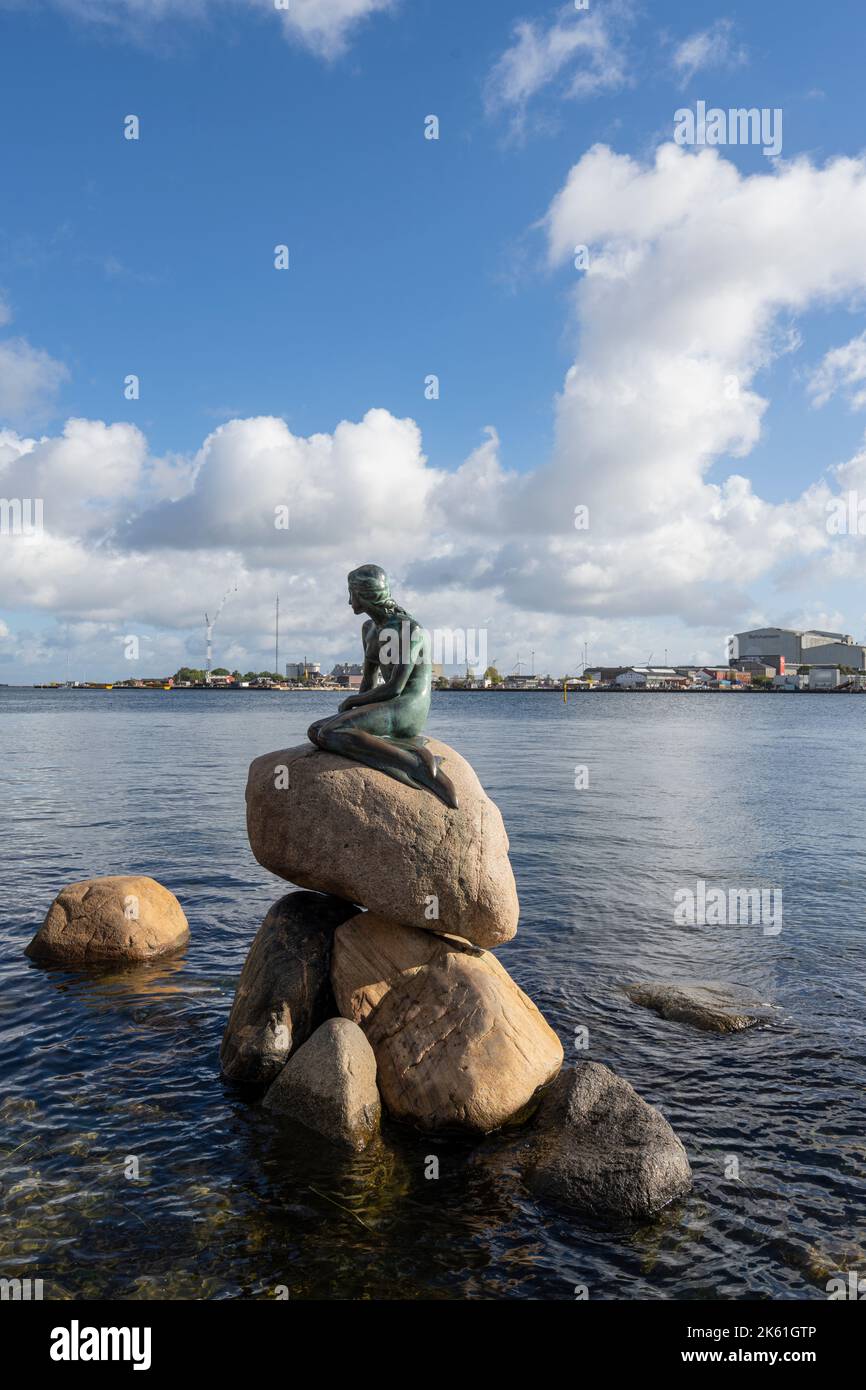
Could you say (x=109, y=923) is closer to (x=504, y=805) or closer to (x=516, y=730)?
(x=504, y=805)

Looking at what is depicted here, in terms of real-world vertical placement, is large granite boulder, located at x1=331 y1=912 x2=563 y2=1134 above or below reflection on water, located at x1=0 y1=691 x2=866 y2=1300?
above

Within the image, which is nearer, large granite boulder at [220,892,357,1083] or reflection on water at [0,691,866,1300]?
reflection on water at [0,691,866,1300]

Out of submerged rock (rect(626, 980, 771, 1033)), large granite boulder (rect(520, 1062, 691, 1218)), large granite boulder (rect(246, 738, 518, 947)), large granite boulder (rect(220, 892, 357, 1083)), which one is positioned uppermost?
large granite boulder (rect(246, 738, 518, 947))

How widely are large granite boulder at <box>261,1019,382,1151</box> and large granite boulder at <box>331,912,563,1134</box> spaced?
1.19 feet

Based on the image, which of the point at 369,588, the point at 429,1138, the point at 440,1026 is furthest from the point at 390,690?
the point at 429,1138

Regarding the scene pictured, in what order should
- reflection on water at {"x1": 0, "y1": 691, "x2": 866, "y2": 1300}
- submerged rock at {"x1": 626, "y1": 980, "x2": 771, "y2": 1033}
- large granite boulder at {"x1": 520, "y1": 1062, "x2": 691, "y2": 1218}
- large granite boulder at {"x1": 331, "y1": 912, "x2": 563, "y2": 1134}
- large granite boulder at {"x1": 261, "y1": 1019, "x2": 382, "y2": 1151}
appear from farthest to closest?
submerged rock at {"x1": 626, "y1": 980, "x2": 771, "y2": 1033}
large granite boulder at {"x1": 331, "y1": 912, "x2": 563, "y2": 1134}
large granite boulder at {"x1": 261, "y1": 1019, "x2": 382, "y2": 1151}
large granite boulder at {"x1": 520, "y1": 1062, "x2": 691, "y2": 1218}
reflection on water at {"x1": 0, "y1": 691, "x2": 866, "y2": 1300}

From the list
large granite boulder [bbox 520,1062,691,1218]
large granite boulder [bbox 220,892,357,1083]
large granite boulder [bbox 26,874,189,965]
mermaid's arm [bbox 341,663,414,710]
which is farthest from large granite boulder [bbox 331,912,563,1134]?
large granite boulder [bbox 26,874,189,965]

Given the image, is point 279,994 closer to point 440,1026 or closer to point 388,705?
point 440,1026

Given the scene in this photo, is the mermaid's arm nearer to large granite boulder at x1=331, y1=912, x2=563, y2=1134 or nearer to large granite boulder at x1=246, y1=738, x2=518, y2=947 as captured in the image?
large granite boulder at x1=246, y1=738, x2=518, y2=947

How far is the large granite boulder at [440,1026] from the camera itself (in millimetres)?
8562

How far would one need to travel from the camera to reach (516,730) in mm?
80000

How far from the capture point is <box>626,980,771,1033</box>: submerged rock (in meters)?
11.4
